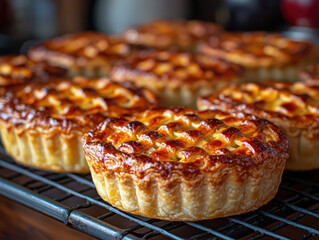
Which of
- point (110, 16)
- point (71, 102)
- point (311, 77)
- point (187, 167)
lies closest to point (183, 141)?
point (187, 167)

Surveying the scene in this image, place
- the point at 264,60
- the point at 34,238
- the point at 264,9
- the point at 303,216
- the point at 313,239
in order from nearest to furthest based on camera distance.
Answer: the point at 313,239
the point at 303,216
the point at 34,238
the point at 264,60
the point at 264,9

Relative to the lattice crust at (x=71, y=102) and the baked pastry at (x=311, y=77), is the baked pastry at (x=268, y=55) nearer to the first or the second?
the baked pastry at (x=311, y=77)

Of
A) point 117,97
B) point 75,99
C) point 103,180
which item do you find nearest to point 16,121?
point 75,99

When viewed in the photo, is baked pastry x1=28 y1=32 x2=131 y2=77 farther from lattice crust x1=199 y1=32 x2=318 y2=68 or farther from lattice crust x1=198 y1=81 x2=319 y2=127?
lattice crust x1=198 y1=81 x2=319 y2=127

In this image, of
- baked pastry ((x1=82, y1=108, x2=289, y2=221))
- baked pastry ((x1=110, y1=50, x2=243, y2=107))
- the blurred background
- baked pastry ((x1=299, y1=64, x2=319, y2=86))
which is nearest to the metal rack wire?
baked pastry ((x1=82, y1=108, x2=289, y2=221))

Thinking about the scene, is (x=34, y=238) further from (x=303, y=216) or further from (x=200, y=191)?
(x=303, y=216)

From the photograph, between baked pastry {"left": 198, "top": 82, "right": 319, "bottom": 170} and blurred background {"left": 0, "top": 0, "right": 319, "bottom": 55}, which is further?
blurred background {"left": 0, "top": 0, "right": 319, "bottom": 55}

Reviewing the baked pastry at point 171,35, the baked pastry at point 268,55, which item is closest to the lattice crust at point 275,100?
the baked pastry at point 268,55
